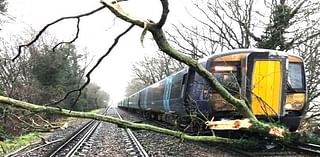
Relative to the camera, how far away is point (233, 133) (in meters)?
9.78

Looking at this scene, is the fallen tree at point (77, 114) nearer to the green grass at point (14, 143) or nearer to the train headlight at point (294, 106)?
the train headlight at point (294, 106)

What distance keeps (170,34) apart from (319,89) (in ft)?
33.1

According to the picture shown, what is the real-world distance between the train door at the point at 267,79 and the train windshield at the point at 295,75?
499 millimetres

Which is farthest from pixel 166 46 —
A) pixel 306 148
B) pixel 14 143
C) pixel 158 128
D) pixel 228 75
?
pixel 14 143

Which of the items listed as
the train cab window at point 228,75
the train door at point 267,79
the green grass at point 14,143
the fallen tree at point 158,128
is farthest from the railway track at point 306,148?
the green grass at point 14,143

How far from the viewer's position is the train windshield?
1007cm

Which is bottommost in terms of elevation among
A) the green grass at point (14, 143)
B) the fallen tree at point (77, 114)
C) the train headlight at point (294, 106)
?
the green grass at point (14, 143)

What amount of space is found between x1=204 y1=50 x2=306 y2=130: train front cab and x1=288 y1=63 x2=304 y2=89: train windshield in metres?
0.10

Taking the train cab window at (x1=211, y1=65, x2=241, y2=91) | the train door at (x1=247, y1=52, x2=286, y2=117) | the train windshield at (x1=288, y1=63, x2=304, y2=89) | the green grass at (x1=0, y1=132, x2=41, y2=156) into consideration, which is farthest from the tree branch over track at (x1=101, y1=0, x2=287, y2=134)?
the green grass at (x1=0, y1=132, x2=41, y2=156)

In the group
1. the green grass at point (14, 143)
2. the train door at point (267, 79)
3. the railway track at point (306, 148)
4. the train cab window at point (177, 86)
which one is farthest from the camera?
the green grass at point (14, 143)

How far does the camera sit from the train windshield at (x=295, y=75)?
1007 centimetres

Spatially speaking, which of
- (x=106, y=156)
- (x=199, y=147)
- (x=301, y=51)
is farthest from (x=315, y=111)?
(x=106, y=156)

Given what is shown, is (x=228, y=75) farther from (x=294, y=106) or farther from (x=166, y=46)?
(x=166, y=46)

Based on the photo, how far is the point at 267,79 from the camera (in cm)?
966
